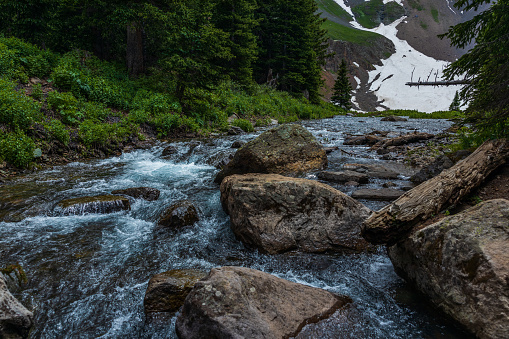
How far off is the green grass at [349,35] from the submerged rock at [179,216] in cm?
13862

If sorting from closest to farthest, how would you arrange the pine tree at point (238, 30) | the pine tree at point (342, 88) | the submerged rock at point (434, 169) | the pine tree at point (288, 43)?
the submerged rock at point (434, 169)
the pine tree at point (238, 30)
the pine tree at point (288, 43)
the pine tree at point (342, 88)

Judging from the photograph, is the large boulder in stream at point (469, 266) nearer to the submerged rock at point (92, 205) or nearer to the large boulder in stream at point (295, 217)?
the large boulder in stream at point (295, 217)

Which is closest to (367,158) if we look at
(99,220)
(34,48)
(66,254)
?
(99,220)

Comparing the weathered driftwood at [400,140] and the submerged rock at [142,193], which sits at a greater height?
the weathered driftwood at [400,140]

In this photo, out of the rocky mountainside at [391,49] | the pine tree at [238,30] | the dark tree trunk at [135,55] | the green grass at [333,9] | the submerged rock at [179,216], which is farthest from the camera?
the green grass at [333,9]

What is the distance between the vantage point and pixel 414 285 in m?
3.21

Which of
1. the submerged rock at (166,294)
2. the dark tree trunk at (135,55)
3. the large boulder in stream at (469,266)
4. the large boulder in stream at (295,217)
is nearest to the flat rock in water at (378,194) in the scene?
the large boulder in stream at (295,217)

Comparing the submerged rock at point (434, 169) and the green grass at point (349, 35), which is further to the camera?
the green grass at point (349, 35)

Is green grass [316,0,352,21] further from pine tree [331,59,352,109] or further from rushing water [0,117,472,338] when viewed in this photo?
rushing water [0,117,472,338]

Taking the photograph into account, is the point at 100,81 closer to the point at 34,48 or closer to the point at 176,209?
the point at 34,48

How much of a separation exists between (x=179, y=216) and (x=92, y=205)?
6.75 ft

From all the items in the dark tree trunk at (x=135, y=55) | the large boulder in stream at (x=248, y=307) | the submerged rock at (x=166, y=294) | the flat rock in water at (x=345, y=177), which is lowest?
the submerged rock at (x=166, y=294)

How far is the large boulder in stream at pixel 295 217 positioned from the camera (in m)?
4.27

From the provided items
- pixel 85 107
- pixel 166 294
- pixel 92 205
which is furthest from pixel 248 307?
pixel 85 107
